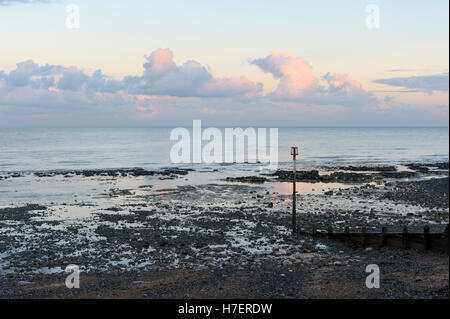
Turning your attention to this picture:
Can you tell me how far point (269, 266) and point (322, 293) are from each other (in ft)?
17.4

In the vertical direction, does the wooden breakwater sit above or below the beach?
above

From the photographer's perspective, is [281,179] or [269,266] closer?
[269,266]

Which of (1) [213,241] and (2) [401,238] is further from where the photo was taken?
(1) [213,241]

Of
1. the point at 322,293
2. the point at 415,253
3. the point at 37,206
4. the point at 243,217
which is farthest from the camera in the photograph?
the point at 37,206

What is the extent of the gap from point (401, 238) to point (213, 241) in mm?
12510

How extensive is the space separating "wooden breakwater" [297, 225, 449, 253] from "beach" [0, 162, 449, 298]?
0.52 m

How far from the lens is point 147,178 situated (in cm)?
7425

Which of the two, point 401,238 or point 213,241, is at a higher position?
point 401,238

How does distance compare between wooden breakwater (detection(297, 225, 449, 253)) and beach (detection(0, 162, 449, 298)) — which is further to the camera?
wooden breakwater (detection(297, 225, 449, 253))

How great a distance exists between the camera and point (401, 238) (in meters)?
25.5

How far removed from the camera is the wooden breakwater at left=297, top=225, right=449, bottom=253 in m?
23.4

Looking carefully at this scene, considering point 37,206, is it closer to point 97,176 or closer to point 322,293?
point 97,176
